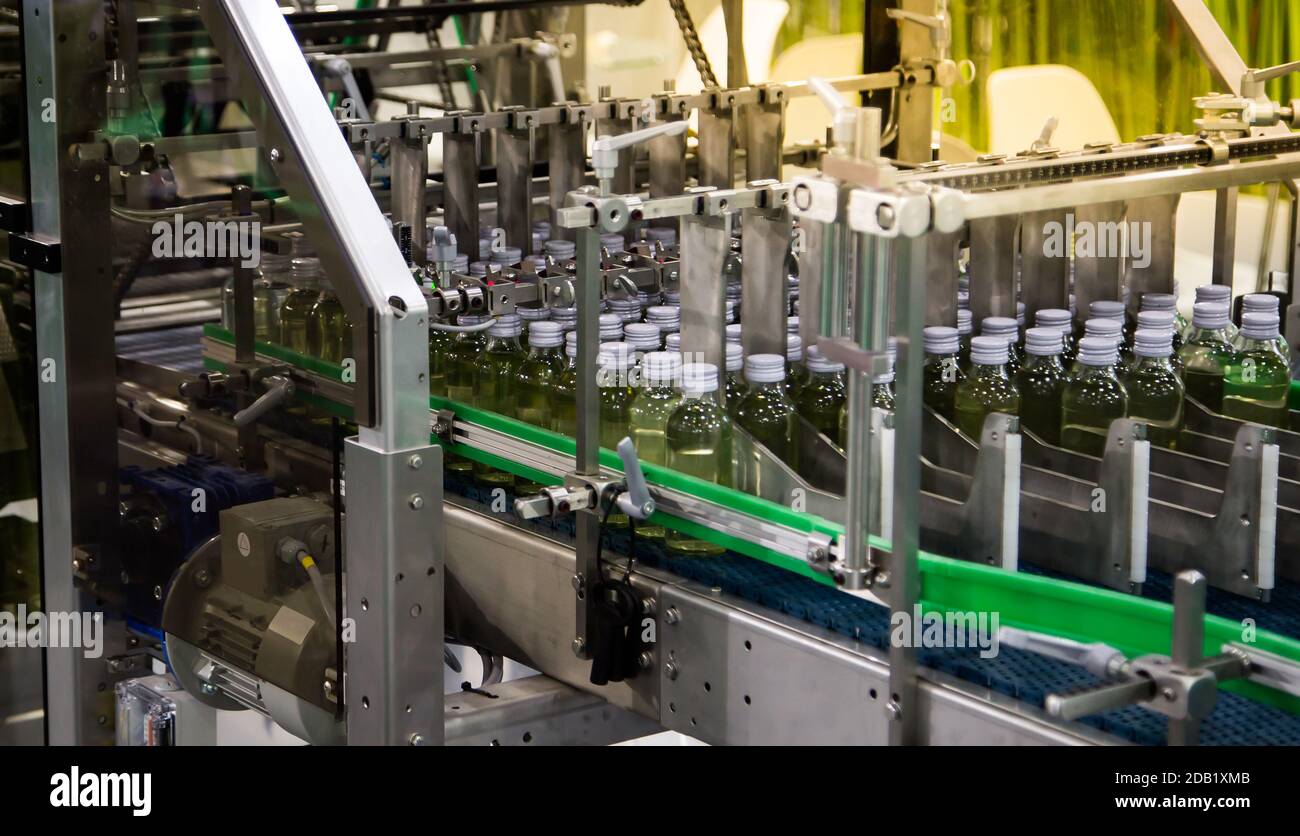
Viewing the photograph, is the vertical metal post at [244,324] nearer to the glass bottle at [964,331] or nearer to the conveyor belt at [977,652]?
the conveyor belt at [977,652]

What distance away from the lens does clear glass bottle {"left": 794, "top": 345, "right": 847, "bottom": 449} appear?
90.1 inches

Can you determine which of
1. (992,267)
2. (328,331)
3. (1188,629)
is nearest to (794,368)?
(992,267)

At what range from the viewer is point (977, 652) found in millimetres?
1864

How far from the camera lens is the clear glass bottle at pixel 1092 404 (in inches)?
87.0

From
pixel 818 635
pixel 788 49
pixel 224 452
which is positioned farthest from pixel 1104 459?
pixel 788 49

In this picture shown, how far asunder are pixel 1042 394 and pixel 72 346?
1265 millimetres

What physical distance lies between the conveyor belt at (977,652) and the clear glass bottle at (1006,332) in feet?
1.24

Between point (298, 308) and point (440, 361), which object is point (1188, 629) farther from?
point (298, 308)

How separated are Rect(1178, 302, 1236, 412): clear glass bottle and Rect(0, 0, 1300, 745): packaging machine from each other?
0.09m

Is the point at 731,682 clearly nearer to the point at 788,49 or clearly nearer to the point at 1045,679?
the point at 1045,679

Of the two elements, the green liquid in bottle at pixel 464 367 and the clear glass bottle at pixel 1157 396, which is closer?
the clear glass bottle at pixel 1157 396

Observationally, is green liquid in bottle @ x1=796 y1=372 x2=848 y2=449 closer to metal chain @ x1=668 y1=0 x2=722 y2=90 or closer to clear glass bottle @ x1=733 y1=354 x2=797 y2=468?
clear glass bottle @ x1=733 y1=354 x2=797 y2=468

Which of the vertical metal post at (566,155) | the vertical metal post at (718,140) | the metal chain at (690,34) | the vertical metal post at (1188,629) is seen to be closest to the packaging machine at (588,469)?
the vertical metal post at (1188,629)

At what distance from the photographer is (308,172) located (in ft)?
6.49
